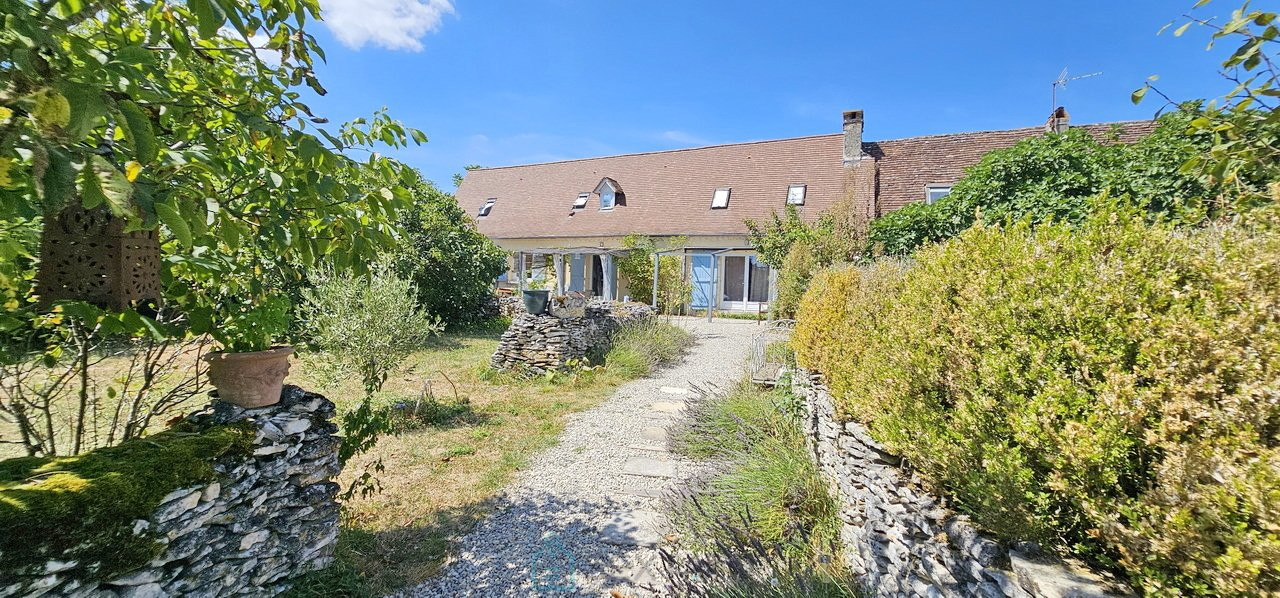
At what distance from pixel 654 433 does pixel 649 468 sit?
0.97 m

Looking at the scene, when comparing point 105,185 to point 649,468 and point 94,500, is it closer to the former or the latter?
point 94,500

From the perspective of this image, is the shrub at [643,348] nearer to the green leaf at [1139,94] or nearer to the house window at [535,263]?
the green leaf at [1139,94]

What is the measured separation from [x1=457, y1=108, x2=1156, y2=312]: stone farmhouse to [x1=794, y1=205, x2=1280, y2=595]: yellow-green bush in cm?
1162

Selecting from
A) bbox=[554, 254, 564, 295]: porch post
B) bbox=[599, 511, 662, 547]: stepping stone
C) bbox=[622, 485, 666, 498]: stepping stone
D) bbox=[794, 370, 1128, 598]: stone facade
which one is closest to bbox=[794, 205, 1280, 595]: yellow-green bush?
bbox=[794, 370, 1128, 598]: stone facade

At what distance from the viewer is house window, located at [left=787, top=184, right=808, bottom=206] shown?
1731 centimetres

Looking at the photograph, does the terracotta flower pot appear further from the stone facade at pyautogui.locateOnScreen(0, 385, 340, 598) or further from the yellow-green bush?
the yellow-green bush

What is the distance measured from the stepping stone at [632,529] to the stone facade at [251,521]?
1.72 meters

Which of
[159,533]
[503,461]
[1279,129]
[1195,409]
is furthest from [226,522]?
[1279,129]

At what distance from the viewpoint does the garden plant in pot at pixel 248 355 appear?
2.43 m

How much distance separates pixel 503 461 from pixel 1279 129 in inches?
204

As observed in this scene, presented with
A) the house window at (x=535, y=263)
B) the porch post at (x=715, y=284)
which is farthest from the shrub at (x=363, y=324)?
the house window at (x=535, y=263)

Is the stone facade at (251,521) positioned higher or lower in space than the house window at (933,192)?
lower

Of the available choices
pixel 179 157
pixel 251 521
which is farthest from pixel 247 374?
pixel 179 157

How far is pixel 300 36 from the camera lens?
82.7 inches
